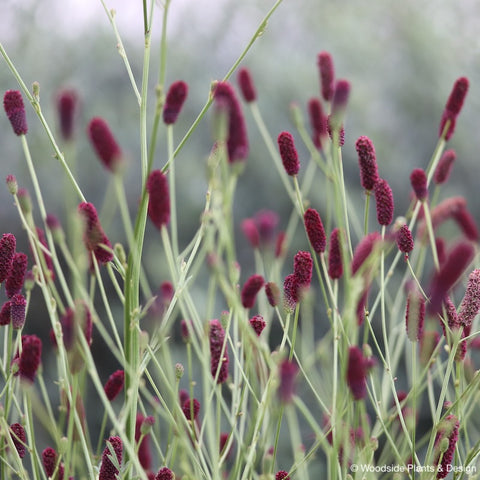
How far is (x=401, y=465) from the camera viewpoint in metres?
0.47

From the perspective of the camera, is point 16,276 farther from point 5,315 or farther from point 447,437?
point 447,437

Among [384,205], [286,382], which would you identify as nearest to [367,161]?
[384,205]

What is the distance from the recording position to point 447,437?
47cm

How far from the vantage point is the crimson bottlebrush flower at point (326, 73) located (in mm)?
590

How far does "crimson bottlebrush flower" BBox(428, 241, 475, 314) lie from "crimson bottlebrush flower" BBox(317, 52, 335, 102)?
10.0 inches

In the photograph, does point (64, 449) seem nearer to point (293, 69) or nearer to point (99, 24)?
point (293, 69)

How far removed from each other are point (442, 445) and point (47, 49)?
245cm

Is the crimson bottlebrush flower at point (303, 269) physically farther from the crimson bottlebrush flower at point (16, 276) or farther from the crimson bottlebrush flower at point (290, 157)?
the crimson bottlebrush flower at point (16, 276)

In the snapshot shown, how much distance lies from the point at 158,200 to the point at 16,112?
0.62 ft

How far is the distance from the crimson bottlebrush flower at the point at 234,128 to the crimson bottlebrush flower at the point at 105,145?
0.06 metres

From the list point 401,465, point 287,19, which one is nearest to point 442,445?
point 401,465

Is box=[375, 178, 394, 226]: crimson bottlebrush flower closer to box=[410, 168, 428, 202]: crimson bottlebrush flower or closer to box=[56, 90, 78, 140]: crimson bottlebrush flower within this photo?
box=[410, 168, 428, 202]: crimson bottlebrush flower

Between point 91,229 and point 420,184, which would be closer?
point 91,229

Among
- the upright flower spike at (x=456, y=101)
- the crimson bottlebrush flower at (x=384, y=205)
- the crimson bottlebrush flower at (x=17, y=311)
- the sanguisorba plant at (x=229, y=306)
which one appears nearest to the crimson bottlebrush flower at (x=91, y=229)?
the sanguisorba plant at (x=229, y=306)
